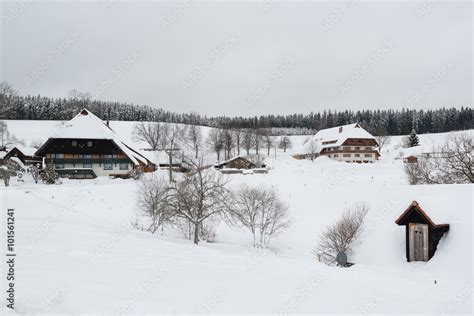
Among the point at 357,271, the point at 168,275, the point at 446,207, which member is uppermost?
the point at 446,207

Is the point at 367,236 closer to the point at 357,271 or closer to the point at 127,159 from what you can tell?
the point at 357,271

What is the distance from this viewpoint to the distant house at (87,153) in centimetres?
5644

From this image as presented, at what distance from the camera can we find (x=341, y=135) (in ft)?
290

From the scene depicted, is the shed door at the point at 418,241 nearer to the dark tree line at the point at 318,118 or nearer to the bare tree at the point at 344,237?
the bare tree at the point at 344,237

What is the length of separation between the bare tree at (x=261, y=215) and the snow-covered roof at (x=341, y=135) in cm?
5901

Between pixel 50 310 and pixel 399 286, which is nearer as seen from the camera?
pixel 50 310

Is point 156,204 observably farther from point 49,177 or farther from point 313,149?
point 313,149

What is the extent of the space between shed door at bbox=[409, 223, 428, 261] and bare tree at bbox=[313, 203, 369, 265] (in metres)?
3.76

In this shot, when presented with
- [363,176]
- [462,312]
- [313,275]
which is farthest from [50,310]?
[363,176]

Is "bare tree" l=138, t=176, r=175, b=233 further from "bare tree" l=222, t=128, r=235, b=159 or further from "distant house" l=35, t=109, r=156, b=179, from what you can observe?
"bare tree" l=222, t=128, r=235, b=159

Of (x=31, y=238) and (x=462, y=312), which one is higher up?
(x=31, y=238)

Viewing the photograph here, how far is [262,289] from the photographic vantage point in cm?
1041

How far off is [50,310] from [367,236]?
635 inches

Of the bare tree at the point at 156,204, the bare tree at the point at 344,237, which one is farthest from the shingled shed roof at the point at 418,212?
the bare tree at the point at 156,204
